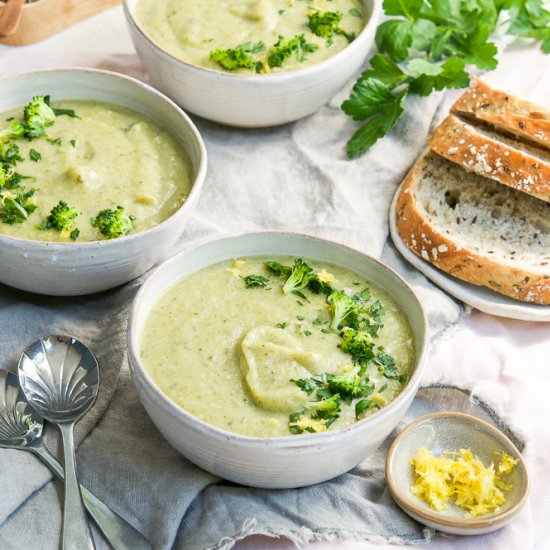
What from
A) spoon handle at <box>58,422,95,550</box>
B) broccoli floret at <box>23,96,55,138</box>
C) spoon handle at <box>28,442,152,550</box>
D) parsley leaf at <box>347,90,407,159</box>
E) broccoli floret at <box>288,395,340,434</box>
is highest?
broccoli floret at <box>288,395,340,434</box>

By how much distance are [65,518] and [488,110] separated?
266cm

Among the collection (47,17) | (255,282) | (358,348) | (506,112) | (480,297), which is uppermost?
(506,112)

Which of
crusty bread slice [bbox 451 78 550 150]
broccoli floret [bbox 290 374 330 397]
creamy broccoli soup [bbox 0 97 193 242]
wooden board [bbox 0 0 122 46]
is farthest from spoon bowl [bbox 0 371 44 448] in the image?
crusty bread slice [bbox 451 78 550 150]

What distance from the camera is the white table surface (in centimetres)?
290

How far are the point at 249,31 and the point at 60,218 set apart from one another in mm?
1661

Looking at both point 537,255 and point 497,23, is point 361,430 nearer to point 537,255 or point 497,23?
point 537,255

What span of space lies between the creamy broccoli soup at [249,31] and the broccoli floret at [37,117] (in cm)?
81

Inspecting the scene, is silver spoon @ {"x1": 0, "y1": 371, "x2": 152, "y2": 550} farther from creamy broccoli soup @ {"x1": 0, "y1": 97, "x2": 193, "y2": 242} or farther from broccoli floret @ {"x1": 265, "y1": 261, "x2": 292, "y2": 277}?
broccoli floret @ {"x1": 265, "y1": 261, "x2": 292, "y2": 277}

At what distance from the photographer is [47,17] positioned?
4.87m

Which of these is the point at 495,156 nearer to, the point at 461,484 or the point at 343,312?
the point at 343,312

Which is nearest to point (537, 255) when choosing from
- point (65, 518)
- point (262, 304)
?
point (262, 304)

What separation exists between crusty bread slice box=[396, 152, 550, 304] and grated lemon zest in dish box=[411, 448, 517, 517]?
0.98 m

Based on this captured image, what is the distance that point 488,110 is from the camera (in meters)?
4.16

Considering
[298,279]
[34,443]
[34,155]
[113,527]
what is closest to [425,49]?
[298,279]
